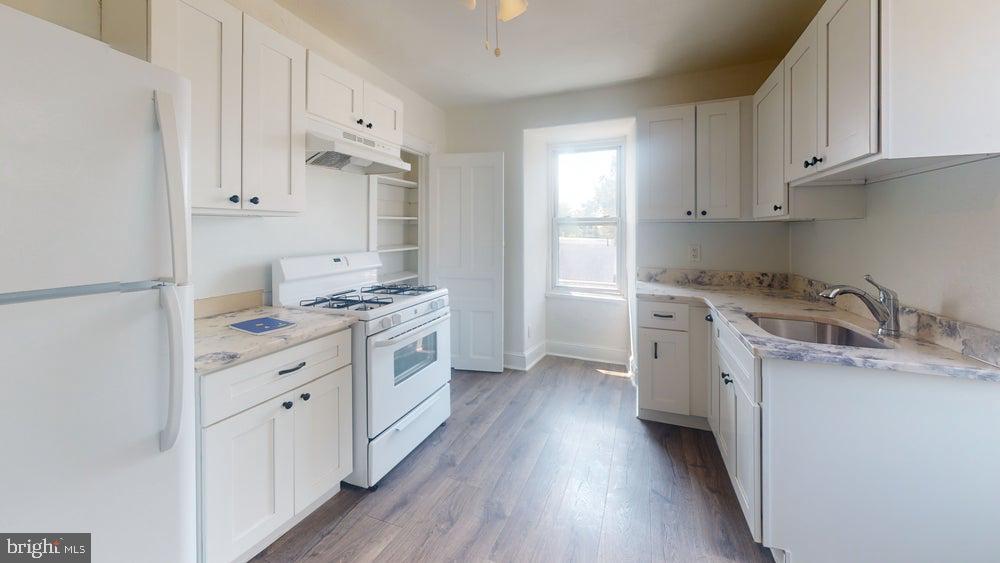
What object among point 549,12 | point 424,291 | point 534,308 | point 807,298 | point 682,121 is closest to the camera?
point 549,12

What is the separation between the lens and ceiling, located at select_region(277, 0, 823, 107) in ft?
7.39

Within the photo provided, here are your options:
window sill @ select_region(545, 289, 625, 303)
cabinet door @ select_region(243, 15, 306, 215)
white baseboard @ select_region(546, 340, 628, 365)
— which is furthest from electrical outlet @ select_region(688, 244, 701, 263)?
cabinet door @ select_region(243, 15, 306, 215)

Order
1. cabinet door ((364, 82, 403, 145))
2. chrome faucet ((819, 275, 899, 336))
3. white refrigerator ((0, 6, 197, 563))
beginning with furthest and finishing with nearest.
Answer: cabinet door ((364, 82, 403, 145))
chrome faucet ((819, 275, 899, 336))
white refrigerator ((0, 6, 197, 563))

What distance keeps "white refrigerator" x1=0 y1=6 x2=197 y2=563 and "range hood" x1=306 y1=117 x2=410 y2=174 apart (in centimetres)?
101

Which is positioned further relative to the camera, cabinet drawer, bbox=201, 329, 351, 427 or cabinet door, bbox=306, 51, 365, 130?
cabinet door, bbox=306, 51, 365, 130

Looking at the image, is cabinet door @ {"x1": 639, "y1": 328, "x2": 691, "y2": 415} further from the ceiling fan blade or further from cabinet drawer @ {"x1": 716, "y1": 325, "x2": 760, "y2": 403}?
the ceiling fan blade

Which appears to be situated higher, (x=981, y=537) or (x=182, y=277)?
(x=182, y=277)

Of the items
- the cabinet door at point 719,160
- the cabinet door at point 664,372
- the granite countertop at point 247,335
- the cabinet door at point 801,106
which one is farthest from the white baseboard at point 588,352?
the granite countertop at point 247,335

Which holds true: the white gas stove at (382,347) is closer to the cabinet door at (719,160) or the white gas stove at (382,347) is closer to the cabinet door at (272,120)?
the cabinet door at (272,120)

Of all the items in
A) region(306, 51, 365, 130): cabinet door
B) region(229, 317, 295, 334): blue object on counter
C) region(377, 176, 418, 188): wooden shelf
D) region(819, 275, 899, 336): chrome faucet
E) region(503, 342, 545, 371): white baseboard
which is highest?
region(306, 51, 365, 130): cabinet door

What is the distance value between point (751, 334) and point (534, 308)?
2530mm

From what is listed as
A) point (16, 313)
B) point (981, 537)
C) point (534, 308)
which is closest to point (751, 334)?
point (981, 537)

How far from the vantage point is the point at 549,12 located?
2297mm

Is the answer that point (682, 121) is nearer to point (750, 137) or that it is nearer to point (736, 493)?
point (750, 137)
